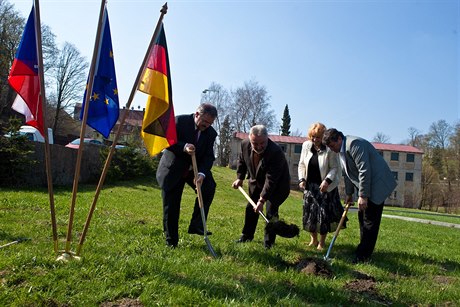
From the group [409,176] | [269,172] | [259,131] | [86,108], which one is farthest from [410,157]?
[86,108]

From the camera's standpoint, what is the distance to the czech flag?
14.3 ft

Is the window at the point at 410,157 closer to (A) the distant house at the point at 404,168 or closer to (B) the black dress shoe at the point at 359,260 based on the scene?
(A) the distant house at the point at 404,168

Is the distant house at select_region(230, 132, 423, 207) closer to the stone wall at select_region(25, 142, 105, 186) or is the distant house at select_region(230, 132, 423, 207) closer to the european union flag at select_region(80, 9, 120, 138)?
the stone wall at select_region(25, 142, 105, 186)

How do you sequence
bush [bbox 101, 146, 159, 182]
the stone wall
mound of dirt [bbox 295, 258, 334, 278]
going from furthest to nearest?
bush [bbox 101, 146, 159, 182]
the stone wall
mound of dirt [bbox 295, 258, 334, 278]

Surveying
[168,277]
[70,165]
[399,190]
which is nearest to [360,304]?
[168,277]

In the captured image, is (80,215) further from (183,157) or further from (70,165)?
(70,165)

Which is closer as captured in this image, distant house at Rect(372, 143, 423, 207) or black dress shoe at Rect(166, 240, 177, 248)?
black dress shoe at Rect(166, 240, 177, 248)

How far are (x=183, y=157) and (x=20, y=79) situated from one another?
7.40 feet

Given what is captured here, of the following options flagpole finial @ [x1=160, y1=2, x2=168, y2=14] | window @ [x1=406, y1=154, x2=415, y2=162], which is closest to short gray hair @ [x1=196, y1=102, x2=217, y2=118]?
flagpole finial @ [x1=160, y1=2, x2=168, y2=14]

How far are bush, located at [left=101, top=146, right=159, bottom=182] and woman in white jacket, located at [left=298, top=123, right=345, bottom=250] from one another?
1383 cm

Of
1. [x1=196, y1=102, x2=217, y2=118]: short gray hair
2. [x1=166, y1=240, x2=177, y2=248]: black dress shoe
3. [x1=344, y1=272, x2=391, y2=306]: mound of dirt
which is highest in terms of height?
[x1=196, y1=102, x2=217, y2=118]: short gray hair

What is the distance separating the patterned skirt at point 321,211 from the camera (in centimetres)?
663

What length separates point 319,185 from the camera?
22.3ft

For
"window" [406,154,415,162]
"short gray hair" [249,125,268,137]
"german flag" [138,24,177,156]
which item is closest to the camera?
"german flag" [138,24,177,156]
